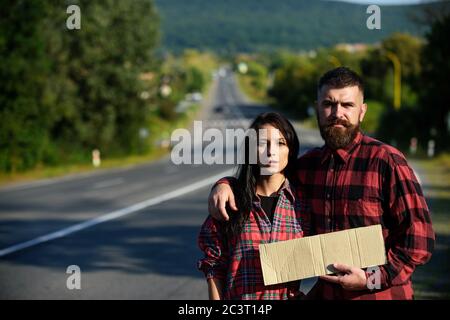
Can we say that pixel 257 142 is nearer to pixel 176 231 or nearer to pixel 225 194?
pixel 225 194

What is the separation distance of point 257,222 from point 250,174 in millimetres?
221

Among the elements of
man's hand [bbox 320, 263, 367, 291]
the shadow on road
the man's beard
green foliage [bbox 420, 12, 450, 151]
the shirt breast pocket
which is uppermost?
green foliage [bbox 420, 12, 450, 151]

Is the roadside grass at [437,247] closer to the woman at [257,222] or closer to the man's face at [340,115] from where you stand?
the woman at [257,222]

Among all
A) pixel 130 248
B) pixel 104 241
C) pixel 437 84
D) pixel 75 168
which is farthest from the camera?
pixel 437 84

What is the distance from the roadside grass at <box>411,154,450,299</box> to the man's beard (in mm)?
4984

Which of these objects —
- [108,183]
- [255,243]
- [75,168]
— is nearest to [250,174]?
[255,243]

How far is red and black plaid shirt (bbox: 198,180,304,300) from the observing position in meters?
3.63

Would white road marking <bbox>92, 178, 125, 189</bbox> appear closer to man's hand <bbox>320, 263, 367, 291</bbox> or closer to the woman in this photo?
the woman

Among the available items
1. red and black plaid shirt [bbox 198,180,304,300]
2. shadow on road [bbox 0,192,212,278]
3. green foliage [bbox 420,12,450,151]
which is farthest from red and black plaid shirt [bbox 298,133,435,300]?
green foliage [bbox 420,12,450,151]

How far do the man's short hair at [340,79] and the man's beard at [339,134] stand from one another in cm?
16

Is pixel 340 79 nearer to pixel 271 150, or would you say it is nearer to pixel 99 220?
pixel 271 150

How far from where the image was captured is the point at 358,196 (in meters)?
3.40

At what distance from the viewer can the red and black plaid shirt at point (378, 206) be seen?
3.33 m
